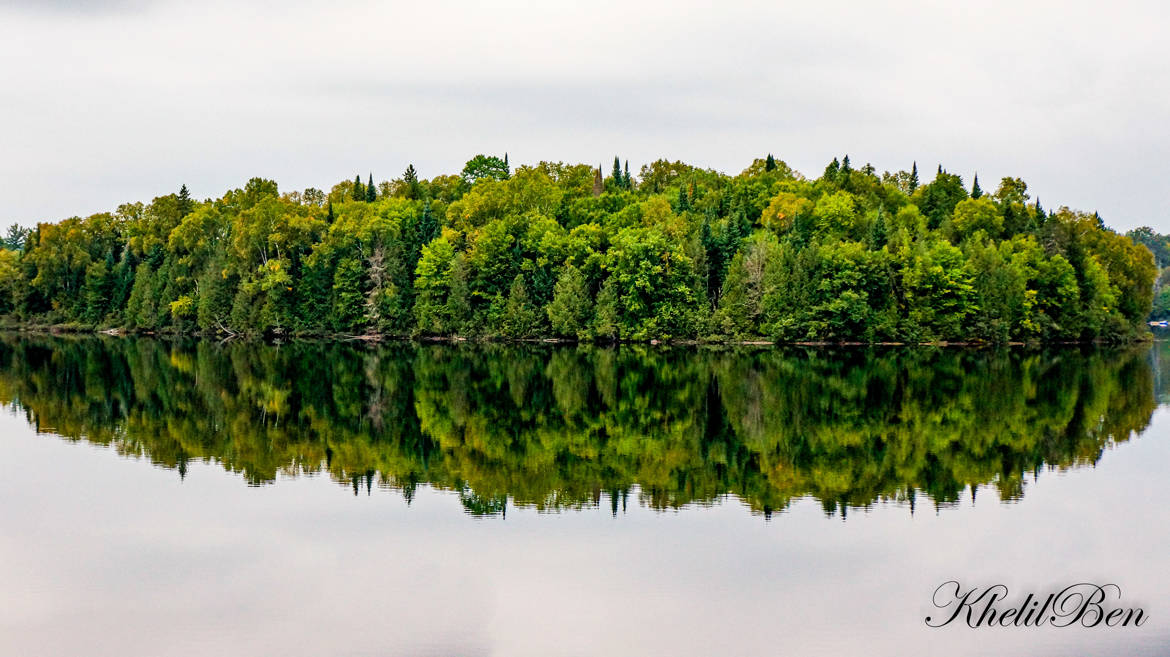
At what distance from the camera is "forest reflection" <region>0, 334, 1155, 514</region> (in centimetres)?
2294

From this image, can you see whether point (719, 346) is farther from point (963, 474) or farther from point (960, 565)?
point (960, 565)

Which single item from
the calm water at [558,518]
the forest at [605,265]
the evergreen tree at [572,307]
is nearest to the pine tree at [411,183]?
the forest at [605,265]

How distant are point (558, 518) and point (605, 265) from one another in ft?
210

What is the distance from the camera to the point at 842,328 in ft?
258

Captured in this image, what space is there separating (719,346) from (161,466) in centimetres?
5674

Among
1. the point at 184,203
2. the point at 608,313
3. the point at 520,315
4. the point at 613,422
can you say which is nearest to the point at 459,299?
the point at 520,315

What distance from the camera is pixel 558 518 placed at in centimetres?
1958

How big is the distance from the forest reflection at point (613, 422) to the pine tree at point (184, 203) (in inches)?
1993

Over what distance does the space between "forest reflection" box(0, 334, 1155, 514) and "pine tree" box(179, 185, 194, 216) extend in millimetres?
50633

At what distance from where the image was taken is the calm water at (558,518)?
562 inches

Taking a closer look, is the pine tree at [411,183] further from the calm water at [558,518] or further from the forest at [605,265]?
the calm water at [558,518]

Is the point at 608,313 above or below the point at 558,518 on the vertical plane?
below

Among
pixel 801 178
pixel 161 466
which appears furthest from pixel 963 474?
pixel 801 178

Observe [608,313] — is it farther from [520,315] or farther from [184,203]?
[184,203]
